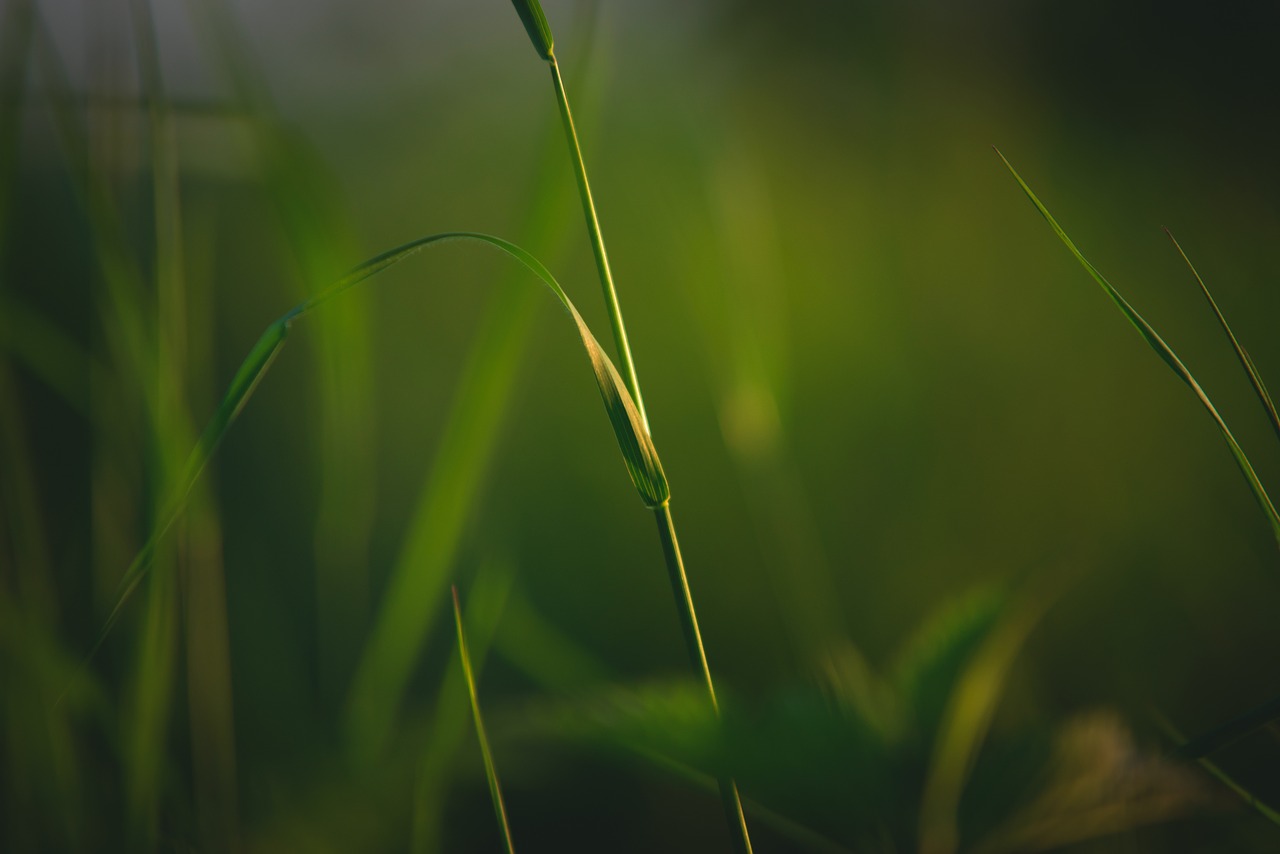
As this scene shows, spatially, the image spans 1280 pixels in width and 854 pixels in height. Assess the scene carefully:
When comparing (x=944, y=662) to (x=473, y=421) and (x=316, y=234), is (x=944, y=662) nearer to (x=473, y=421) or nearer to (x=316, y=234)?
(x=473, y=421)

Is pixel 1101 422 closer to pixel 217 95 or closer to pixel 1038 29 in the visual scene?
pixel 1038 29

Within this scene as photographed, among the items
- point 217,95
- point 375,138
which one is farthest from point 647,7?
point 375,138

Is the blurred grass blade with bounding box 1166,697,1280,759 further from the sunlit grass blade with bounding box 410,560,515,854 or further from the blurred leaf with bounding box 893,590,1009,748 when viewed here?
the sunlit grass blade with bounding box 410,560,515,854

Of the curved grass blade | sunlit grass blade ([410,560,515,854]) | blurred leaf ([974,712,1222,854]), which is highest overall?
the curved grass blade

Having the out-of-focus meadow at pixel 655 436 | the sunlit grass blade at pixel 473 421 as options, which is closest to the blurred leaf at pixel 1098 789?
the out-of-focus meadow at pixel 655 436

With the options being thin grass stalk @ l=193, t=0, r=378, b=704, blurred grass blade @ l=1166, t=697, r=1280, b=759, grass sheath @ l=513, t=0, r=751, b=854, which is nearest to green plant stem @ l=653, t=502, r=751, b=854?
grass sheath @ l=513, t=0, r=751, b=854

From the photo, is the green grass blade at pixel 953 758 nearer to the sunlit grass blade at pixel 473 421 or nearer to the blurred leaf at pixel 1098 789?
the blurred leaf at pixel 1098 789
